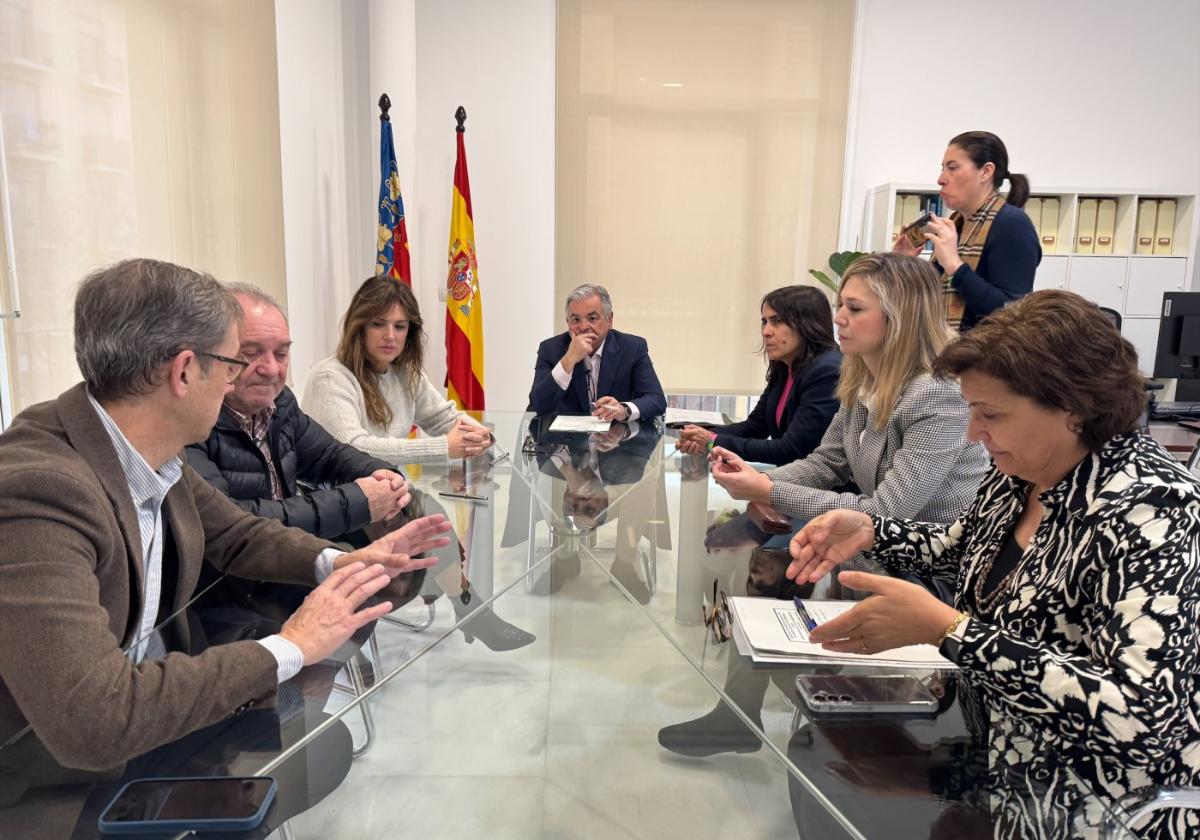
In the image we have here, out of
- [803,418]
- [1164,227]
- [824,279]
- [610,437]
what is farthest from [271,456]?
[1164,227]

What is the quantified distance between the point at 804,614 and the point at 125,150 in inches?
115

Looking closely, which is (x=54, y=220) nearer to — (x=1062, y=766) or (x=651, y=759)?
(x=651, y=759)

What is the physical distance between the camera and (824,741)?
1114 mm

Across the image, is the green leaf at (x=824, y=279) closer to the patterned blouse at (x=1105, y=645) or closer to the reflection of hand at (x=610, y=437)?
the reflection of hand at (x=610, y=437)

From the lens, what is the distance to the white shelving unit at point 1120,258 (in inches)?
202

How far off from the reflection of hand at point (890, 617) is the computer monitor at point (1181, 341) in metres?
3.72

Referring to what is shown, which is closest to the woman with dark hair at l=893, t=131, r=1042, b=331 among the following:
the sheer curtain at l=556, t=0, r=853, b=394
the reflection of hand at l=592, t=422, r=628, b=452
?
the reflection of hand at l=592, t=422, r=628, b=452

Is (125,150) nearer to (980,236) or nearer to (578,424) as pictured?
(578,424)

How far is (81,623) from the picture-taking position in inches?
37.5

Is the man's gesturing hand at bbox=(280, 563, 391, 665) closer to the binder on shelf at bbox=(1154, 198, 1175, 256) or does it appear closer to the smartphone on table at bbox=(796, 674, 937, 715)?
the smartphone on table at bbox=(796, 674, 937, 715)

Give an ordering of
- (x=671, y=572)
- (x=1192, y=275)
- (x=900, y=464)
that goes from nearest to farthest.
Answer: (x=671, y=572)
(x=900, y=464)
(x=1192, y=275)

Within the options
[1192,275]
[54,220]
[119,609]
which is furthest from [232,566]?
[1192,275]

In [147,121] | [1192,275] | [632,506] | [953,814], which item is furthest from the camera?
[1192,275]

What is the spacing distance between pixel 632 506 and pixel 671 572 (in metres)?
0.57
